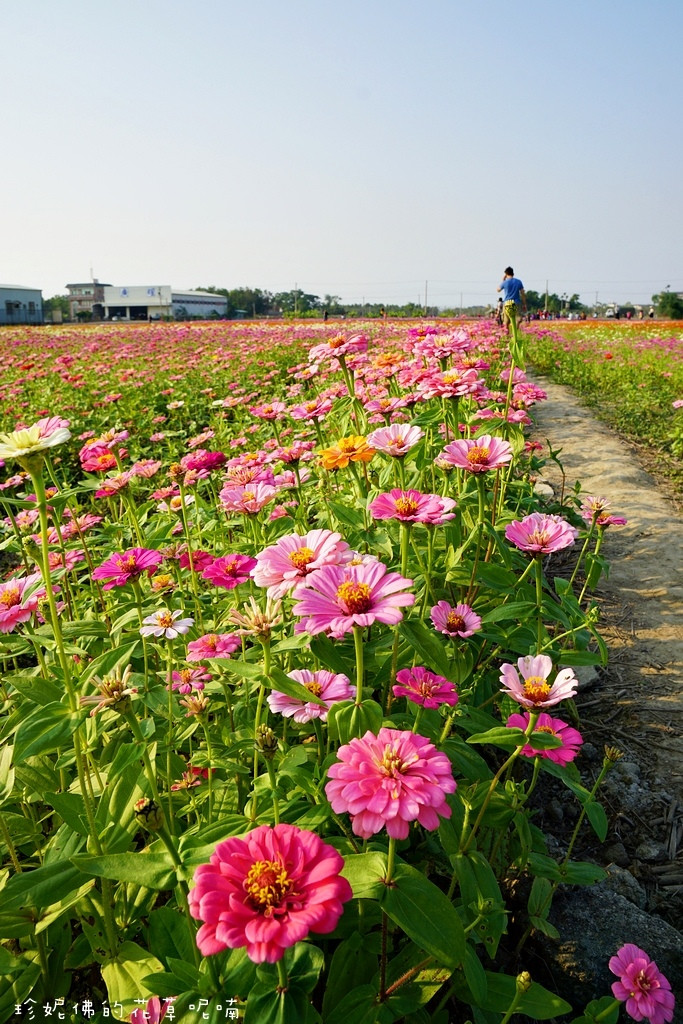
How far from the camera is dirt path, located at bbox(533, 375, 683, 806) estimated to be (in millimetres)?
1855

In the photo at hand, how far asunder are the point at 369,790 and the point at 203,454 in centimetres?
138

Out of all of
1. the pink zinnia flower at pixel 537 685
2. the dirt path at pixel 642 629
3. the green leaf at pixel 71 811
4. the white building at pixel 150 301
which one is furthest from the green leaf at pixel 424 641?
the white building at pixel 150 301

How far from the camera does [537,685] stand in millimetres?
933

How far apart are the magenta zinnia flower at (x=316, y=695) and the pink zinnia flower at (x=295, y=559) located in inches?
7.5

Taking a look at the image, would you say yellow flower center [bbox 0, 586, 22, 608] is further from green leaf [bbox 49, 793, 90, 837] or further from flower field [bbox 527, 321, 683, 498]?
flower field [bbox 527, 321, 683, 498]

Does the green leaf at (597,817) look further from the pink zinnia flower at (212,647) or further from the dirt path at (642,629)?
the pink zinnia flower at (212,647)

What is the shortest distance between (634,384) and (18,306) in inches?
1817

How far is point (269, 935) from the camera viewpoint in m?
0.60

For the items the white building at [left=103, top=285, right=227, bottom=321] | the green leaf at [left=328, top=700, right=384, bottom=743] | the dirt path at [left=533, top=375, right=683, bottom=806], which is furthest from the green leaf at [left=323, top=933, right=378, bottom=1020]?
the white building at [left=103, top=285, right=227, bottom=321]

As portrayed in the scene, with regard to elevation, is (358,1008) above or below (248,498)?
below

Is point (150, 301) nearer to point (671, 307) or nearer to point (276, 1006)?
point (671, 307)

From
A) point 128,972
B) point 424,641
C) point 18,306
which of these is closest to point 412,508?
point 424,641

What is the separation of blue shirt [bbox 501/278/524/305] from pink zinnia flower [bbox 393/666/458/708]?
6.90 meters

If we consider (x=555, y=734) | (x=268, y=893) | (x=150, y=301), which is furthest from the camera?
(x=150, y=301)
